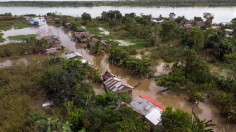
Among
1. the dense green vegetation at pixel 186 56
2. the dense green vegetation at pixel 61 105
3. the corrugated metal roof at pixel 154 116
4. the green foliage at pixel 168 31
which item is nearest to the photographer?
the dense green vegetation at pixel 61 105

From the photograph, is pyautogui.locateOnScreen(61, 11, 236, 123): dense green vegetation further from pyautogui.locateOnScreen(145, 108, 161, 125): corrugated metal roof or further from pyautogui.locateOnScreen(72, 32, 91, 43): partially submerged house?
pyautogui.locateOnScreen(72, 32, 91, 43): partially submerged house

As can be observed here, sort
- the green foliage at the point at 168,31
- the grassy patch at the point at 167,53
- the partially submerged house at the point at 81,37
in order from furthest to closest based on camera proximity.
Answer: the partially submerged house at the point at 81,37, the green foliage at the point at 168,31, the grassy patch at the point at 167,53

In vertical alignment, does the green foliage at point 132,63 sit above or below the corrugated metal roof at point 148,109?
above

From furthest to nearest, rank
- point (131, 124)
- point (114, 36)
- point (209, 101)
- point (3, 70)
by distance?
point (114, 36) < point (3, 70) < point (209, 101) < point (131, 124)

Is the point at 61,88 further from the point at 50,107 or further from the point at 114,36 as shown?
the point at 114,36

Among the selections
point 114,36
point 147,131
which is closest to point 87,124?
point 147,131

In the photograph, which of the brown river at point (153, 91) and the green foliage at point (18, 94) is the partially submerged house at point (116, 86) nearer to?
the brown river at point (153, 91)

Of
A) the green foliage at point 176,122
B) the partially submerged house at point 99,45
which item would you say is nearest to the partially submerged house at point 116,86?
the green foliage at point 176,122
